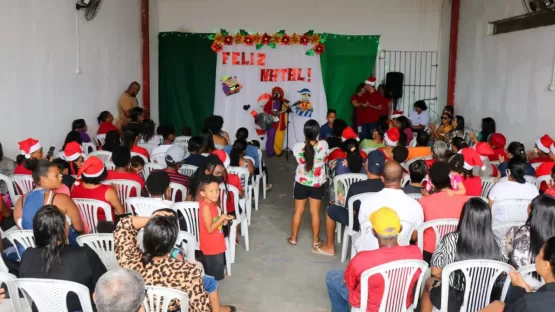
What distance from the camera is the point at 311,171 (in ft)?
16.9

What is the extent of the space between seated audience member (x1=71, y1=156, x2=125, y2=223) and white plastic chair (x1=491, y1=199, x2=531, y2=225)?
9.21 feet

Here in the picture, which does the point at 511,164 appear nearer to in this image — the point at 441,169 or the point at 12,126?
the point at 441,169

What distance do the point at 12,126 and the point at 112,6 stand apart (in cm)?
309

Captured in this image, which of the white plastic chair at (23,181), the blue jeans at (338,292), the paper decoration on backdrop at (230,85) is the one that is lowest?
the blue jeans at (338,292)

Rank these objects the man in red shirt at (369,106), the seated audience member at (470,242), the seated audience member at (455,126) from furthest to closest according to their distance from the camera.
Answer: the man in red shirt at (369,106), the seated audience member at (455,126), the seated audience member at (470,242)

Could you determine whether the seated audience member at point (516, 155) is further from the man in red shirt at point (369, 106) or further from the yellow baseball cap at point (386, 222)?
the man in red shirt at point (369, 106)

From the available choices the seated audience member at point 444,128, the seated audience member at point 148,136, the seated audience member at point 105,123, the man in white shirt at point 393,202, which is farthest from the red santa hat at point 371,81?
the man in white shirt at point 393,202

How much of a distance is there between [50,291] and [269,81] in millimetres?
7778

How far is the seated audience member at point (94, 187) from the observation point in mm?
4086

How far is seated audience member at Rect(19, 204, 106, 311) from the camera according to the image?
2.75 metres

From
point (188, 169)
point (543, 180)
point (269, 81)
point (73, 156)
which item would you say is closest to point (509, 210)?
point (543, 180)

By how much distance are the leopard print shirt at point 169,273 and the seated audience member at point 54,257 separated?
0.19 meters

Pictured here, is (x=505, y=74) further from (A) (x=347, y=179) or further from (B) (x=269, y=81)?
(B) (x=269, y=81)

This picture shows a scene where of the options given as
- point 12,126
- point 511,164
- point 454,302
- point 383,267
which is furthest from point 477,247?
point 12,126
